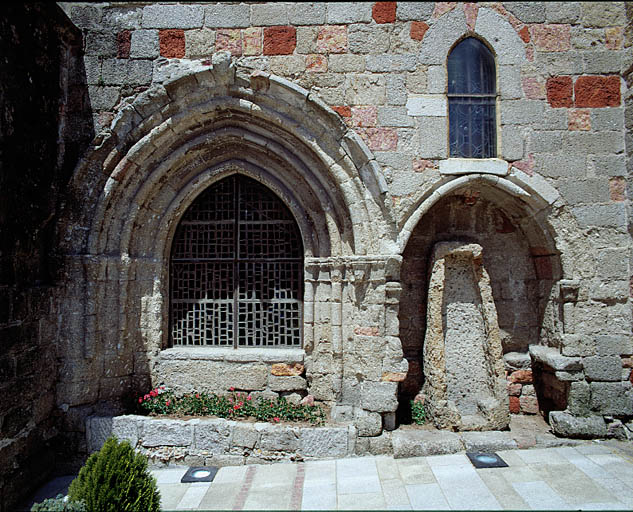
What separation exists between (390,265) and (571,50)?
10.0ft

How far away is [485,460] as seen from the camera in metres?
4.18

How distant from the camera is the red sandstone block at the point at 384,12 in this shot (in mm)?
4707

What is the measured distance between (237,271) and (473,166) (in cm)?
294

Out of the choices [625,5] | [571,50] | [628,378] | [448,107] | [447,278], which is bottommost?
[628,378]

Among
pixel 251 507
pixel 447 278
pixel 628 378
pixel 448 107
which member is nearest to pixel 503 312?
pixel 447 278

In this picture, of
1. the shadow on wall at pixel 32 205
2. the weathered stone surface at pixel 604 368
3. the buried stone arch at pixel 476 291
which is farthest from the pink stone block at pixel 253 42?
the weathered stone surface at pixel 604 368

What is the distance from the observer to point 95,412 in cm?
466

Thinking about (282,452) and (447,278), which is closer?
(282,452)

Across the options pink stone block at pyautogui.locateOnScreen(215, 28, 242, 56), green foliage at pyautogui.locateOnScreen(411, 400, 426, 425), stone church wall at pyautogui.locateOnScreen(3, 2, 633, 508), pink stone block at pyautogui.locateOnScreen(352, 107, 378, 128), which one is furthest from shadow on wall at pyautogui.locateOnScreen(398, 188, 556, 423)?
pink stone block at pyautogui.locateOnScreen(215, 28, 242, 56)

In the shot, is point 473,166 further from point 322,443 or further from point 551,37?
point 322,443

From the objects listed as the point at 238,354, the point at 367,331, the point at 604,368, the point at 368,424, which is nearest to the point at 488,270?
the point at 604,368

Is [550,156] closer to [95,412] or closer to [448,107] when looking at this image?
[448,107]

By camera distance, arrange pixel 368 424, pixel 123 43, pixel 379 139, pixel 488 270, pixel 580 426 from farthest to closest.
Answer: pixel 488 270 → pixel 123 43 → pixel 379 139 → pixel 580 426 → pixel 368 424

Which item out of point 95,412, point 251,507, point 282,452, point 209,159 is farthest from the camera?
point 209,159
